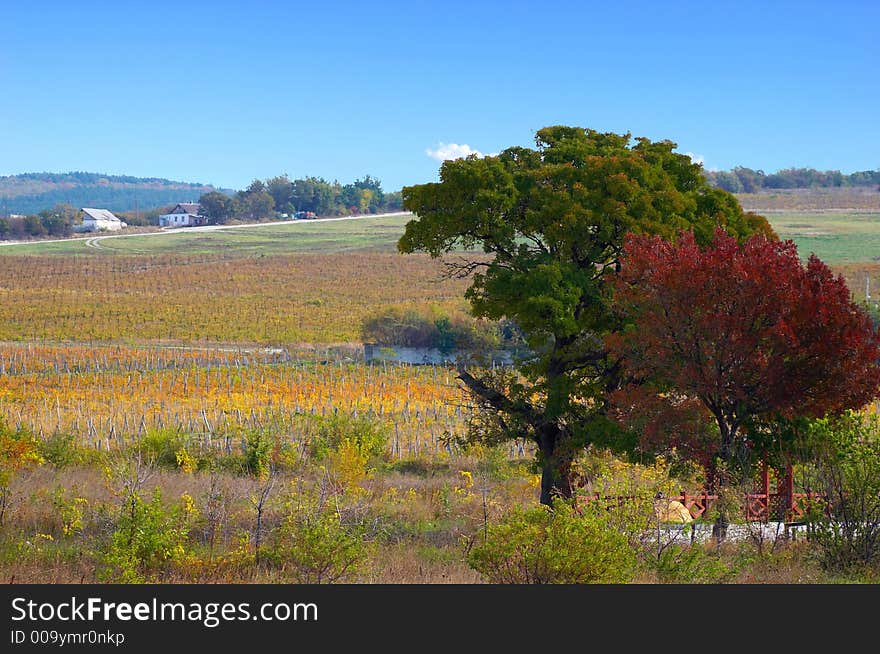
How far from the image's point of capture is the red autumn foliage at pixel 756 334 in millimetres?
14672

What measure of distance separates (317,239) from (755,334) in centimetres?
11797

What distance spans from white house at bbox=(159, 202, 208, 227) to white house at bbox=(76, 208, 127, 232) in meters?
6.58

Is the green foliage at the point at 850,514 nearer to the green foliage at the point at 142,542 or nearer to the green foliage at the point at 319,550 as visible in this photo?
the green foliage at the point at 319,550

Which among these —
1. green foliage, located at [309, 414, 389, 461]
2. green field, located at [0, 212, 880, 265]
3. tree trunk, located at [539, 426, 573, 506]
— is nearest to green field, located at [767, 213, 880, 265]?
green field, located at [0, 212, 880, 265]

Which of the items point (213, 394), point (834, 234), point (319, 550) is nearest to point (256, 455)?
A: point (319, 550)

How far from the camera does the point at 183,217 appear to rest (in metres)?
166

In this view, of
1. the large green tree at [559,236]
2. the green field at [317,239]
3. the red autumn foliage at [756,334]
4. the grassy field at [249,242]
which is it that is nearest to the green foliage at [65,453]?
the large green tree at [559,236]

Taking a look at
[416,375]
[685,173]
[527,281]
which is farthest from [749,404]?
[416,375]

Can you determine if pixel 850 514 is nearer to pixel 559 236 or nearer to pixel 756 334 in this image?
pixel 756 334

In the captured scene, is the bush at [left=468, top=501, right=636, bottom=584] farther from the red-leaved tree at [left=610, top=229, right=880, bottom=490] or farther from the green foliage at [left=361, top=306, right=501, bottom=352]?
the green foliage at [left=361, top=306, right=501, bottom=352]

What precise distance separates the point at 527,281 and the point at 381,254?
93.8m

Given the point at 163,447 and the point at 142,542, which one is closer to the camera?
the point at 142,542

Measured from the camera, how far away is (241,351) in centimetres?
5294

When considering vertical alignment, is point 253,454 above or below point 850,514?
below
